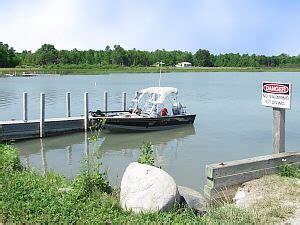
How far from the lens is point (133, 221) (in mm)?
6031

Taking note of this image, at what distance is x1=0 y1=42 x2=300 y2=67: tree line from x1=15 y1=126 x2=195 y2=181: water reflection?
350ft

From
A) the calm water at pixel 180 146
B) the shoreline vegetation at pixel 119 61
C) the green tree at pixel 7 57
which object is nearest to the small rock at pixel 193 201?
the calm water at pixel 180 146

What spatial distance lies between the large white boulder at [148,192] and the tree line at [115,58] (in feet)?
396

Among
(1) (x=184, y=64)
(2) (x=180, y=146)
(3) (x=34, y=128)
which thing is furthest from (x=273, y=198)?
(1) (x=184, y=64)

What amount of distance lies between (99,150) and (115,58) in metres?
117

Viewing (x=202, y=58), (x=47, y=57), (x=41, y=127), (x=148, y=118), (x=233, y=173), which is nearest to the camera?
(x=233, y=173)

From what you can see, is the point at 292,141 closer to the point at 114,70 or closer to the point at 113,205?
the point at 113,205

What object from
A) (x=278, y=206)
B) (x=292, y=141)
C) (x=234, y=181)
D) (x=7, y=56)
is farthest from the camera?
(x=7, y=56)

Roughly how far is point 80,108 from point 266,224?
2832 cm

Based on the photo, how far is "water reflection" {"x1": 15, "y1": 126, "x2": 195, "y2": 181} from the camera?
52.5 ft

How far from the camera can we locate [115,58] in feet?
438

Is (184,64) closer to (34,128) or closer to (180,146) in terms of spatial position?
(180,146)

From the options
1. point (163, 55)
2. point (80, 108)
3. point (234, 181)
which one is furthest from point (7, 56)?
point (234, 181)

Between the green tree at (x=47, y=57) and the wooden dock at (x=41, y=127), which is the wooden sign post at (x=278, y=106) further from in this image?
the green tree at (x=47, y=57)
